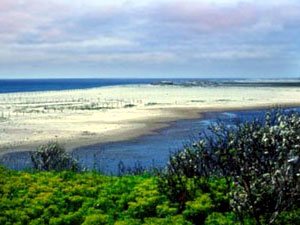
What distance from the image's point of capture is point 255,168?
37.2 feet

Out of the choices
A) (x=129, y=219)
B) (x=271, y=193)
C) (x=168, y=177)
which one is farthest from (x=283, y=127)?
(x=129, y=219)

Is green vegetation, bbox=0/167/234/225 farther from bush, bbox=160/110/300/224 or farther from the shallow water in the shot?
the shallow water

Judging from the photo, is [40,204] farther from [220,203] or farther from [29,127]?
[29,127]

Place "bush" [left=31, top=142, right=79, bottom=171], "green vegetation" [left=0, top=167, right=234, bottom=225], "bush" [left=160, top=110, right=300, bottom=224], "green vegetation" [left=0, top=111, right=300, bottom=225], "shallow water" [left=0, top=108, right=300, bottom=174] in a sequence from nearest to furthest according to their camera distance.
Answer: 1. "bush" [left=160, top=110, right=300, bottom=224]
2. "green vegetation" [left=0, top=111, right=300, bottom=225]
3. "green vegetation" [left=0, top=167, right=234, bottom=225]
4. "bush" [left=31, top=142, right=79, bottom=171]
5. "shallow water" [left=0, top=108, right=300, bottom=174]

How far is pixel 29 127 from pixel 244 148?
119ft

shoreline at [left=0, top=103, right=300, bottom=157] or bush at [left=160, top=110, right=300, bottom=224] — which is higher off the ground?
bush at [left=160, top=110, right=300, bottom=224]

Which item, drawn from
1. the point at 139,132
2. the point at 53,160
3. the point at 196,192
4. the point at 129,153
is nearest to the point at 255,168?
the point at 196,192

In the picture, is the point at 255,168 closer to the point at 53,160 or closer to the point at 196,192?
the point at 196,192

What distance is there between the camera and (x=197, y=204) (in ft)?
38.2

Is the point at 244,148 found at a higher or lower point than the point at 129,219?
higher

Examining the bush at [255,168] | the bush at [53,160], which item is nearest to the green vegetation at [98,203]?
the bush at [255,168]

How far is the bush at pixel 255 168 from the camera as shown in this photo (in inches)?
369

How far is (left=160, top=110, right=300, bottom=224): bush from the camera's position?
30.7 ft

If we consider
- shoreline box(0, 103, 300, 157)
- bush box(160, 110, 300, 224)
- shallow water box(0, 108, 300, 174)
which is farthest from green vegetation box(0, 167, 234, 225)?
shoreline box(0, 103, 300, 157)
